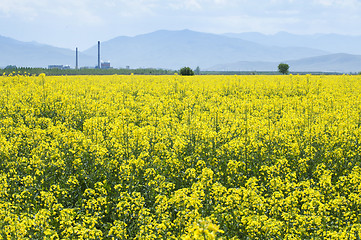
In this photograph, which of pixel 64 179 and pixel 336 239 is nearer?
pixel 336 239

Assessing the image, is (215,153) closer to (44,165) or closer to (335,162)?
(335,162)

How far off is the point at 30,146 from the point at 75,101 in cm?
706

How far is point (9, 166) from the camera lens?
372 inches

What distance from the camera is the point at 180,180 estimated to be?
29.3 feet

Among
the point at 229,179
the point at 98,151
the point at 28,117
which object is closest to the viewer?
the point at 229,179

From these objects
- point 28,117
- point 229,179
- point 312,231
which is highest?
point 28,117

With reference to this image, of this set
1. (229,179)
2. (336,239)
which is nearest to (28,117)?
(229,179)

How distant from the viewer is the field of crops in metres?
6.16

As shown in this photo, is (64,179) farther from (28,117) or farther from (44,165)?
(28,117)

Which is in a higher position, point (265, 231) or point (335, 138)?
point (335, 138)

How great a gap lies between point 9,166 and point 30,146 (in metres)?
1.37

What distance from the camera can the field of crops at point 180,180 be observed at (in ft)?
20.2

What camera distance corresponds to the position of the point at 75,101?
57.5 feet

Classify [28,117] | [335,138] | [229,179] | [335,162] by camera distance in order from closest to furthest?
1. [229,179]
2. [335,162]
3. [335,138]
4. [28,117]
